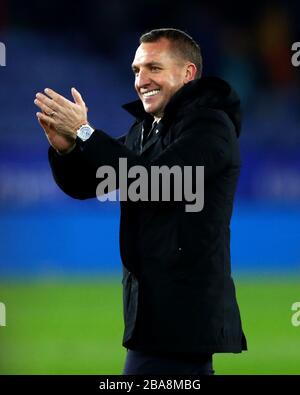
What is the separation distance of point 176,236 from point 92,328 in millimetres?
3946

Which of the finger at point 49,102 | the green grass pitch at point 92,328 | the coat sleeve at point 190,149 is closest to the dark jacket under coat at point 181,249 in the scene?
the coat sleeve at point 190,149

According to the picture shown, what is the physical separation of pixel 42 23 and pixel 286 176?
9.08 ft

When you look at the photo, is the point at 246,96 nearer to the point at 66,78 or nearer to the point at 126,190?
the point at 66,78

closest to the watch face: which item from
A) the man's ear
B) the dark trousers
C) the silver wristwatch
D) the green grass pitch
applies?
the silver wristwatch

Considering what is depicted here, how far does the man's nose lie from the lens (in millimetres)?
2508

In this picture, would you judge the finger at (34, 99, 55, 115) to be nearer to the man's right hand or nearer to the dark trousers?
the man's right hand

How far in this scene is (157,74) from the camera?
2.52m

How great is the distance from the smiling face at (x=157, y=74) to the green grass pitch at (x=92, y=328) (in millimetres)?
2566

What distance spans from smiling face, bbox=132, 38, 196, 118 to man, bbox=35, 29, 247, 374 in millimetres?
64

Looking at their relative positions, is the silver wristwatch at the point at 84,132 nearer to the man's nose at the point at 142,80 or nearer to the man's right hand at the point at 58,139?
the man's right hand at the point at 58,139

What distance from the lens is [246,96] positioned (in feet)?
28.7

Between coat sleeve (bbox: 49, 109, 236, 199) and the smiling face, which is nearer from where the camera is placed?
coat sleeve (bbox: 49, 109, 236, 199)

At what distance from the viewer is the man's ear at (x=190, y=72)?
8.46ft

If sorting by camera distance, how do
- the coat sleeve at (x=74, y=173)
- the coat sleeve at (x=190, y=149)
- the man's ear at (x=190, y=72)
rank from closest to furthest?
the coat sleeve at (x=190, y=149), the coat sleeve at (x=74, y=173), the man's ear at (x=190, y=72)
